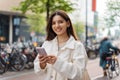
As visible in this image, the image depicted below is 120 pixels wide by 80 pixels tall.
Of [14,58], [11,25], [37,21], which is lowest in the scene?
[11,25]

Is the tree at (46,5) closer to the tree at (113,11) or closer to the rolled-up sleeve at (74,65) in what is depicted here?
the tree at (113,11)

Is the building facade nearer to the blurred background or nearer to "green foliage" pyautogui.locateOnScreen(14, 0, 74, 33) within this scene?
the blurred background

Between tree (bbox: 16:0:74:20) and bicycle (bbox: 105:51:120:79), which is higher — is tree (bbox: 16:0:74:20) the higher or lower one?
the higher one

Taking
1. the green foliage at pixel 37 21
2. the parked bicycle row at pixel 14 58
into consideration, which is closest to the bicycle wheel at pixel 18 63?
the parked bicycle row at pixel 14 58

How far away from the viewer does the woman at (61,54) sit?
2309 mm

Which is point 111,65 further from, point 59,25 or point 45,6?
point 59,25

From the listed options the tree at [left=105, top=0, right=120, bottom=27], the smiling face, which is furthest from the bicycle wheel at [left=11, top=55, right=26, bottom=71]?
the smiling face

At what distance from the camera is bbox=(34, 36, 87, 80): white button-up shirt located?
231cm

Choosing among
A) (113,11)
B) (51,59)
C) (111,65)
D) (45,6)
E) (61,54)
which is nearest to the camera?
(51,59)

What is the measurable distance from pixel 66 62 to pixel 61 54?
0.15m

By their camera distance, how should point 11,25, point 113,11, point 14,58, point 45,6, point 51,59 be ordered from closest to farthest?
1. point 51,59
2. point 113,11
3. point 14,58
4. point 45,6
5. point 11,25

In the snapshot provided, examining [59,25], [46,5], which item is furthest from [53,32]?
[46,5]

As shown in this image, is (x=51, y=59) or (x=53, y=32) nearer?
(x=51, y=59)

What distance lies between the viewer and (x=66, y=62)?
2334mm
